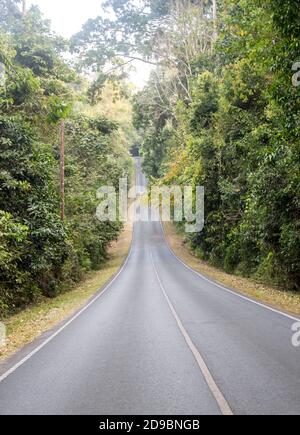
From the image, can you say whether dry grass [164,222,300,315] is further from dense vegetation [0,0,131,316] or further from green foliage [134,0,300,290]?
dense vegetation [0,0,131,316]

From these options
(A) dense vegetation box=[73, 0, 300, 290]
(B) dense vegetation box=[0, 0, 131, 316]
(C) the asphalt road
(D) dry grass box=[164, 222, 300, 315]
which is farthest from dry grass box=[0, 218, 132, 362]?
(A) dense vegetation box=[73, 0, 300, 290]

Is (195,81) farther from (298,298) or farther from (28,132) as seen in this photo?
(298,298)

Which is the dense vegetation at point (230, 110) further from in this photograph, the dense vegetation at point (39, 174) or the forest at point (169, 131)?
the dense vegetation at point (39, 174)

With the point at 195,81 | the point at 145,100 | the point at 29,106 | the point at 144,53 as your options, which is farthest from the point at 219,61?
the point at 29,106

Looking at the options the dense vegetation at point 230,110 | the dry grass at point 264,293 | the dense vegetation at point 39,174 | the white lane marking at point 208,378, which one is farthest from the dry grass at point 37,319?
the dense vegetation at point 230,110

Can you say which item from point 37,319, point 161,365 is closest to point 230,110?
point 37,319

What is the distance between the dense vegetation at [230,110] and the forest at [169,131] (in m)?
0.08

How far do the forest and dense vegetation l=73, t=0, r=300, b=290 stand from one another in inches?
3.1

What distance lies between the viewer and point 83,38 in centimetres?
3488

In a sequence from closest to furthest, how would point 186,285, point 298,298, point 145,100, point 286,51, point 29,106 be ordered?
point 286,51 < point 298,298 < point 29,106 < point 186,285 < point 145,100

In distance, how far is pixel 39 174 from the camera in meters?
17.8

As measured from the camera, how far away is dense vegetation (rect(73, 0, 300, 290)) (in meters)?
12.7
